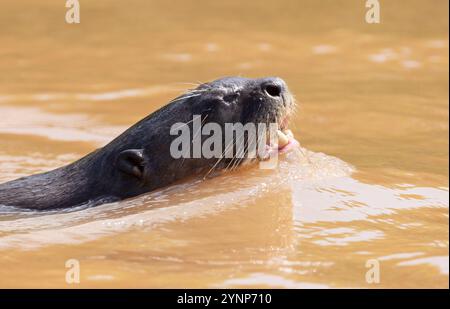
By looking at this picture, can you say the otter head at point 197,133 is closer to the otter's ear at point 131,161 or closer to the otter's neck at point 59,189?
the otter's ear at point 131,161

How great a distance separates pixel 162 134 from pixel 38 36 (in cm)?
542

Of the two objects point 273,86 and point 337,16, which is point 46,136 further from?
point 337,16

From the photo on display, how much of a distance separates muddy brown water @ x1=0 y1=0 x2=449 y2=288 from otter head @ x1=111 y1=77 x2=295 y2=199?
0.39ft

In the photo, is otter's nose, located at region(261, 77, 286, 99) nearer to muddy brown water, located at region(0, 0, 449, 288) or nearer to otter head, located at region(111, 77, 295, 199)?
otter head, located at region(111, 77, 295, 199)

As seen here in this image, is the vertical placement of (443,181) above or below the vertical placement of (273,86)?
below

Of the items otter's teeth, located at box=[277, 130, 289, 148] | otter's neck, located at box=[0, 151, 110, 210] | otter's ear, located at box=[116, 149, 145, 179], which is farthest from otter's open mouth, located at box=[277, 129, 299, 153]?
otter's neck, located at box=[0, 151, 110, 210]

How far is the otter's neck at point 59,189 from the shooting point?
566cm

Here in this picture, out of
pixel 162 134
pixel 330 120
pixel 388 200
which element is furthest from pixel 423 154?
pixel 162 134

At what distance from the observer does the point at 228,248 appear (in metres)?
4.63

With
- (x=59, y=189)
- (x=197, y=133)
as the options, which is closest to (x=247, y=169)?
(x=197, y=133)

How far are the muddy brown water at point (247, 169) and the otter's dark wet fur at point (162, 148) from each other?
0.13 meters

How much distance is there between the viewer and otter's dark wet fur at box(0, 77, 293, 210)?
5625 millimetres

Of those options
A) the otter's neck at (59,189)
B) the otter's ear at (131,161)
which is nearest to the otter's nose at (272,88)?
the otter's ear at (131,161)
